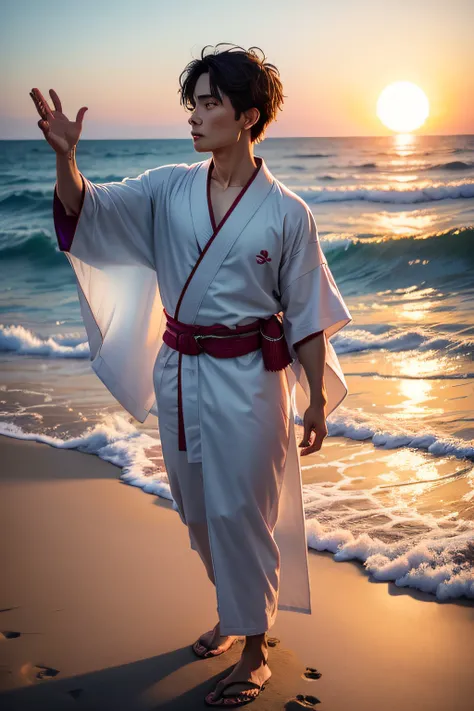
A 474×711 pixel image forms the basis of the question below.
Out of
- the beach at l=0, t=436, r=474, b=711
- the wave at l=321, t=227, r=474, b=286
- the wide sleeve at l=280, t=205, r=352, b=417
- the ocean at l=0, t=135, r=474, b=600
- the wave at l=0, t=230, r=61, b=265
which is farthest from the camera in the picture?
the wave at l=0, t=230, r=61, b=265

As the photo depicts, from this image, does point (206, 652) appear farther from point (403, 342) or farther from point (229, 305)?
point (403, 342)

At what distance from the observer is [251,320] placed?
186 cm

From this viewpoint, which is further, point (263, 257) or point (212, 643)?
point (212, 643)

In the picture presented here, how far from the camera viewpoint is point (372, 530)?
2762mm

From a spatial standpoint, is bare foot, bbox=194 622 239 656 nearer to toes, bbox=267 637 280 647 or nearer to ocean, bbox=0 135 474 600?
toes, bbox=267 637 280 647

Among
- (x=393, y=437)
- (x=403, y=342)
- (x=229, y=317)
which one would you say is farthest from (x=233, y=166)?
(x=403, y=342)

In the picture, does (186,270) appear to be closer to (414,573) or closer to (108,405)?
(414,573)

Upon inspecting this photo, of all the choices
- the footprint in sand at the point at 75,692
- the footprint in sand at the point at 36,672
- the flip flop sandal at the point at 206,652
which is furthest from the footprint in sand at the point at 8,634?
the flip flop sandal at the point at 206,652

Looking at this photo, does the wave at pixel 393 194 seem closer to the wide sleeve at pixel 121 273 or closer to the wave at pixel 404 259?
the wave at pixel 404 259

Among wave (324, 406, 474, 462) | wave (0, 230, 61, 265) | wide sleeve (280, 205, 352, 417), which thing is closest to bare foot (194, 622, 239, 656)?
wide sleeve (280, 205, 352, 417)

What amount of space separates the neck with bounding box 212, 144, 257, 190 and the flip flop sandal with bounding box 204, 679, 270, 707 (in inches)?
42.7

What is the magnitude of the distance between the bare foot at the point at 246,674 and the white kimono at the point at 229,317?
0.09 m

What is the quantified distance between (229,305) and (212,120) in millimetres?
378

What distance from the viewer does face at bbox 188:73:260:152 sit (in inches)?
70.6
